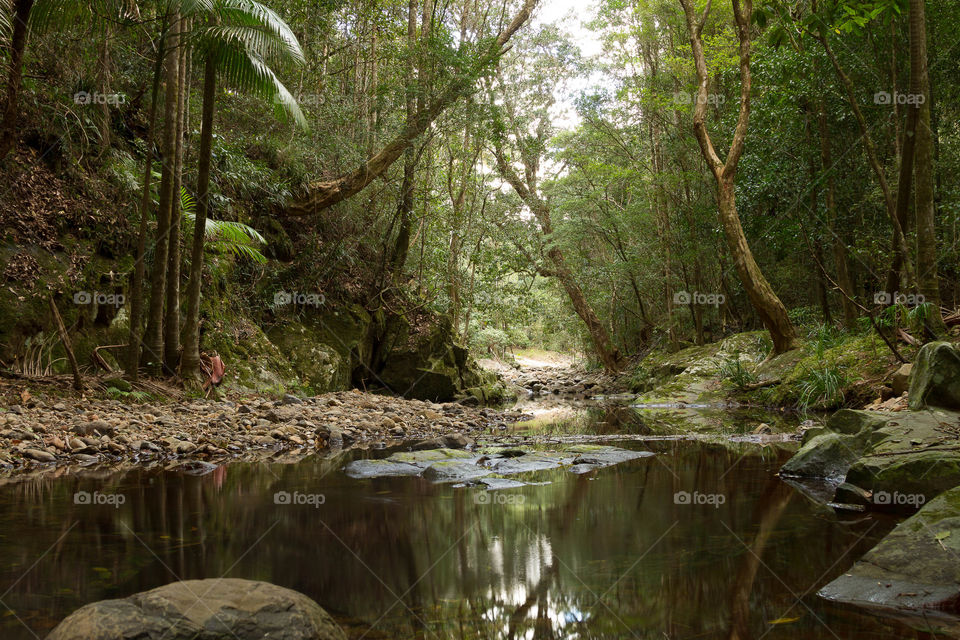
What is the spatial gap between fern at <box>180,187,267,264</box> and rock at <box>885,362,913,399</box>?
33.5 feet

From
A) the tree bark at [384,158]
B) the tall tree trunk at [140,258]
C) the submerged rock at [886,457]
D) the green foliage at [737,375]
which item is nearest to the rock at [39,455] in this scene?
the tall tree trunk at [140,258]

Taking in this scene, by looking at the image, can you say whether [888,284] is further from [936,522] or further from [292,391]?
[292,391]

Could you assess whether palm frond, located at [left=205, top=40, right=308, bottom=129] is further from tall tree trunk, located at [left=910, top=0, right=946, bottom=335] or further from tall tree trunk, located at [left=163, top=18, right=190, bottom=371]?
tall tree trunk, located at [left=910, top=0, right=946, bottom=335]

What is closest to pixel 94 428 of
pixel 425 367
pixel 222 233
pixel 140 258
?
pixel 140 258

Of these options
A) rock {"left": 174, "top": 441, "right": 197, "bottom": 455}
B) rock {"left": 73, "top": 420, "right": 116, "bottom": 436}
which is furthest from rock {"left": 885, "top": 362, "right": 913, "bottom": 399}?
rock {"left": 73, "top": 420, "right": 116, "bottom": 436}

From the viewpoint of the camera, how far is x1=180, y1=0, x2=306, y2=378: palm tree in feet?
26.2

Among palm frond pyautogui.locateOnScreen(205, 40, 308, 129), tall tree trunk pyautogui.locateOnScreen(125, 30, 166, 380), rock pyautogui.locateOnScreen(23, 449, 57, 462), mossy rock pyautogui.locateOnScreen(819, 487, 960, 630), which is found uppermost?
palm frond pyautogui.locateOnScreen(205, 40, 308, 129)

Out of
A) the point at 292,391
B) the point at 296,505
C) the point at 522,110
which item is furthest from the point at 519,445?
the point at 522,110

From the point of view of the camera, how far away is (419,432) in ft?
32.2

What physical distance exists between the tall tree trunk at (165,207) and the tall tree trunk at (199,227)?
363mm

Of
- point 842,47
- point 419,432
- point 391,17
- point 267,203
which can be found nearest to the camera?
point 419,432

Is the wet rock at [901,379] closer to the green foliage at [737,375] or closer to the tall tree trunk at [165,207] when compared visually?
the green foliage at [737,375]

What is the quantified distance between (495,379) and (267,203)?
8.59 m

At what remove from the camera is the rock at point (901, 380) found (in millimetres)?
8328
